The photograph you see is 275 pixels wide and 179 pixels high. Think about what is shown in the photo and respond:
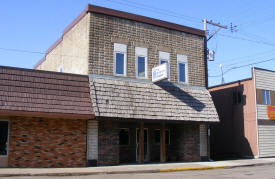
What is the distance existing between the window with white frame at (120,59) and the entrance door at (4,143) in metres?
6.51

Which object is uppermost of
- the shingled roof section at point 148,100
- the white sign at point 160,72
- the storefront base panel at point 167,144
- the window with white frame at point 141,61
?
the window with white frame at point 141,61

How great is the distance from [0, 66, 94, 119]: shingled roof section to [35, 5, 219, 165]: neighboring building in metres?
0.70

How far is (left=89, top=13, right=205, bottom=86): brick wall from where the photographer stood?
18188 mm

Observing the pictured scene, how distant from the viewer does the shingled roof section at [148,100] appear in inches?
676

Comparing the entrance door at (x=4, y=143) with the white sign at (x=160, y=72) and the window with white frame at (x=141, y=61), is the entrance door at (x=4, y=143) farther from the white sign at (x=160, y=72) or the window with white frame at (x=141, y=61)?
the white sign at (x=160, y=72)

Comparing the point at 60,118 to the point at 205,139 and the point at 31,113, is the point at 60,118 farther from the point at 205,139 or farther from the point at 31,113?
the point at 205,139

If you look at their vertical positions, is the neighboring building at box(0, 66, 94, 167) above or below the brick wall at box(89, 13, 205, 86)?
below

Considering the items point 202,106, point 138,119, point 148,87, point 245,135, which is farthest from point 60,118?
point 245,135

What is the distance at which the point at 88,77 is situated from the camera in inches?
693

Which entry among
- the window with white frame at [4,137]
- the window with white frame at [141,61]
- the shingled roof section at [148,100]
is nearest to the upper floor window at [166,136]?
the shingled roof section at [148,100]

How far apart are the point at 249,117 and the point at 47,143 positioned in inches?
599

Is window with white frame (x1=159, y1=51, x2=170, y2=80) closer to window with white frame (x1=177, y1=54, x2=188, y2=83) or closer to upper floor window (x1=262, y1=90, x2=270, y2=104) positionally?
window with white frame (x1=177, y1=54, x2=188, y2=83)

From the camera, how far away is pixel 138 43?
64.7 ft

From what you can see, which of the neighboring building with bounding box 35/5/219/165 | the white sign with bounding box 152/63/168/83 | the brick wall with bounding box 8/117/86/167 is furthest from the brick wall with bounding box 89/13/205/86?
the brick wall with bounding box 8/117/86/167
